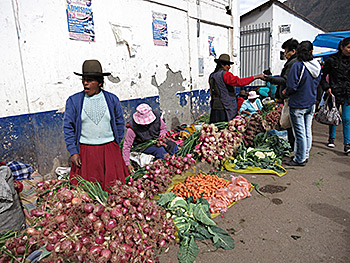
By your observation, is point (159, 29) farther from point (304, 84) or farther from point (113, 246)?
point (113, 246)

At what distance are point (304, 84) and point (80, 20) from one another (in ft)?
13.0

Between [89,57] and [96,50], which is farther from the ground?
[96,50]

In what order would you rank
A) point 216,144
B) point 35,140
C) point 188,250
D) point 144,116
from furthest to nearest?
point 216,144, point 35,140, point 144,116, point 188,250

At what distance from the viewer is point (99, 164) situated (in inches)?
114

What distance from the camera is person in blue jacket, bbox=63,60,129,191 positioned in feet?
9.00

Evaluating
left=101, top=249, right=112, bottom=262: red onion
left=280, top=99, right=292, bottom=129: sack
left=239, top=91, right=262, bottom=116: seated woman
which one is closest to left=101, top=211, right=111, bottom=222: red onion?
left=101, top=249, right=112, bottom=262: red onion

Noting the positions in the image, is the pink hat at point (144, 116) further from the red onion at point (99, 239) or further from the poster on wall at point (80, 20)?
the red onion at point (99, 239)

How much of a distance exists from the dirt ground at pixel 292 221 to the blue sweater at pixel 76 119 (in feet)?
4.90

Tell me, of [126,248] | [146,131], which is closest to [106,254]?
[126,248]

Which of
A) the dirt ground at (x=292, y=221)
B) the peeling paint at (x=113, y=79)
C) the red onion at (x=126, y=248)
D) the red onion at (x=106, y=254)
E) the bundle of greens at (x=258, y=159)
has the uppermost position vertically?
the peeling paint at (x=113, y=79)

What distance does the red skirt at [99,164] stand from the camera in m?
2.88

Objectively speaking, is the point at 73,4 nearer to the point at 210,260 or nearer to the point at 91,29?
the point at 91,29

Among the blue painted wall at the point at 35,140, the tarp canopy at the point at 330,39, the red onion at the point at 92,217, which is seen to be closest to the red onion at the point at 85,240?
the red onion at the point at 92,217

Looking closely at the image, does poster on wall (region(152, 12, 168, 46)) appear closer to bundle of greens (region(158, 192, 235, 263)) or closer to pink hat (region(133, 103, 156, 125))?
pink hat (region(133, 103, 156, 125))
